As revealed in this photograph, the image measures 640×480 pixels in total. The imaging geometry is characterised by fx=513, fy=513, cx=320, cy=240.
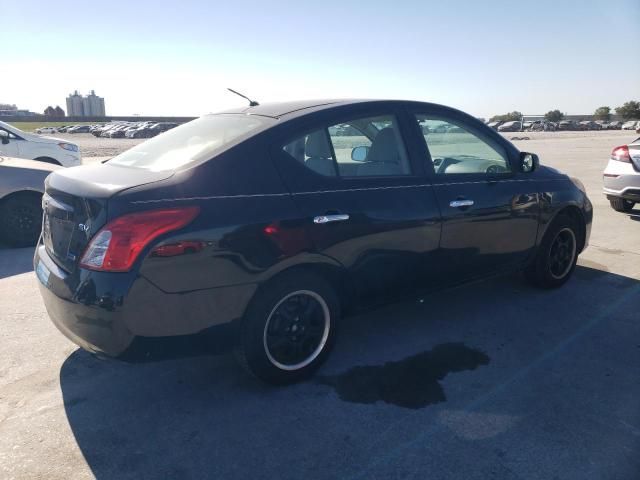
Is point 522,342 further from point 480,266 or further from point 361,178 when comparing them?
point 361,178

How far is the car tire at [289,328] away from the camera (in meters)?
2.90

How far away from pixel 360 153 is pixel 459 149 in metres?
0.98

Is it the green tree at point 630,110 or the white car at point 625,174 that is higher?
the green tree at point 630,110

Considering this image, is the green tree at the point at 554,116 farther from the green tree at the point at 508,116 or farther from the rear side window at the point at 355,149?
the rear side window at the point at 355,149

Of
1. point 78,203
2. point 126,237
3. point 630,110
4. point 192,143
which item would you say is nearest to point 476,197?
point 192,143

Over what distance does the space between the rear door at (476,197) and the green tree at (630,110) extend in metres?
105

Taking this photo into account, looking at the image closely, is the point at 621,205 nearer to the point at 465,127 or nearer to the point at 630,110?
the point at 465,127

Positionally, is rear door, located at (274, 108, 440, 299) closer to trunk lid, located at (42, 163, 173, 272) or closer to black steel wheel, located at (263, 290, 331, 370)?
black steel wheel, located at (263, 290, 331, 370)

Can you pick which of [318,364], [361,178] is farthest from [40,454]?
[361,178]

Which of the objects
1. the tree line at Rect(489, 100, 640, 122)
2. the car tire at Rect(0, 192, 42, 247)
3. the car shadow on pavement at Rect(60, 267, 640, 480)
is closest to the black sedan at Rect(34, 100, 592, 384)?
the car shadow on pavement at Rect(60, 267, 640, 480)

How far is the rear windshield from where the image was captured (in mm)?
3014

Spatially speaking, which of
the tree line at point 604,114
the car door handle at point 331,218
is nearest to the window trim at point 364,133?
the car door handle at point 331,218

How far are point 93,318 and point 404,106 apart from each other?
248cm

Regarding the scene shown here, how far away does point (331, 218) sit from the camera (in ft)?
10.0
